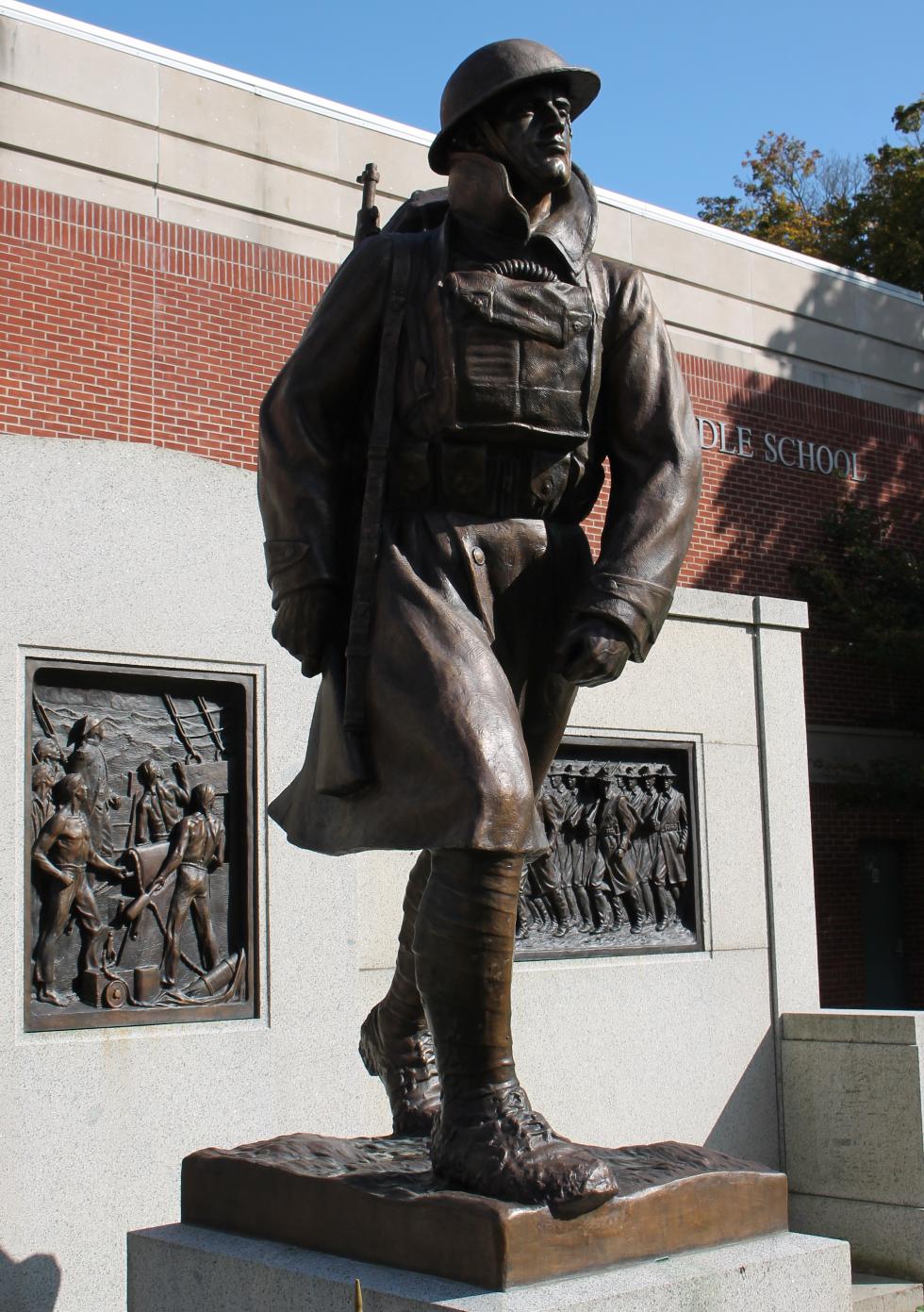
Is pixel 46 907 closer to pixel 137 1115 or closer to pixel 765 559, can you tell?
pixel 137 1115

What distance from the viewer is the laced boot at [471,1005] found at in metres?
3.24

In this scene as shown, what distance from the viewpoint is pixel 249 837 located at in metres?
7.09

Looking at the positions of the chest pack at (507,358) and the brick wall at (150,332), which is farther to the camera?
the brick wall at (150,332)

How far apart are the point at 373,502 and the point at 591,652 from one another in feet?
1.97

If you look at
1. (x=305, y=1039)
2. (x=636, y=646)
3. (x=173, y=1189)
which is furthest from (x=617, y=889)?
(x=636, y=646)

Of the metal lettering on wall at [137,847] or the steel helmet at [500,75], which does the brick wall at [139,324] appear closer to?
the metal lettering on wall at [137,847]

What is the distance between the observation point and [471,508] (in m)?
3.68

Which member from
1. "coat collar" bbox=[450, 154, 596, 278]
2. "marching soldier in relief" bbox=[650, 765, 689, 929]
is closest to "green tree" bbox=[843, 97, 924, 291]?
"marching soldier in relief" bbox=[650, 765, 689, 929]

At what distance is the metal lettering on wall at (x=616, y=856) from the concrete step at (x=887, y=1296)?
203 cm

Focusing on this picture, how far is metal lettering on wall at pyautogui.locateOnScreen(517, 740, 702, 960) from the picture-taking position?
8750 mm

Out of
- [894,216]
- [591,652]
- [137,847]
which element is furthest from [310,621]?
[894,216]

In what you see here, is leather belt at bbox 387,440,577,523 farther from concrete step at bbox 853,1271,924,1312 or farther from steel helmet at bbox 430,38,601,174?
concrete step at bbox 853,1271,924,1312

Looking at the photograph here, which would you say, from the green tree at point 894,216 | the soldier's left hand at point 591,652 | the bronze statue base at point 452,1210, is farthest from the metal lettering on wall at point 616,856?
the green tree at point 894,216

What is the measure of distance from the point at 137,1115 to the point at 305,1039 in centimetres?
82
